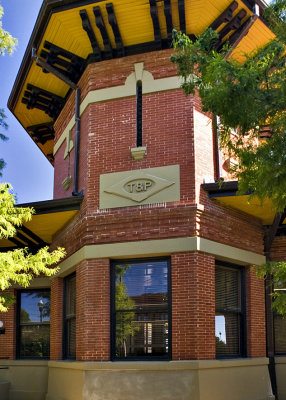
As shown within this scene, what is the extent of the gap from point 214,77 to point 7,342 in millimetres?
11384

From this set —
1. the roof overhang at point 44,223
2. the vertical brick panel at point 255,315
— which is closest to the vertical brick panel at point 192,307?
the vertical brick panel at point 255,315

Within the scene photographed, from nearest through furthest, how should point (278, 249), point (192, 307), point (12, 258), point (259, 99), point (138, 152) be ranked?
1. point (259, 99)
2. point (12, 258)
3. point (192, 307)
4. point (138, 152)
5. point (278, 249)

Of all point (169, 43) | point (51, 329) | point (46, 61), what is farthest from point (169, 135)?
point (51, 329)

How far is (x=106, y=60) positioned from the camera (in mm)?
13289

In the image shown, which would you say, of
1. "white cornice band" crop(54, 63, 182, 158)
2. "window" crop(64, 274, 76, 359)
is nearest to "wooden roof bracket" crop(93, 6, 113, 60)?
"white cornice band" crop(54, 63, 182, 158)

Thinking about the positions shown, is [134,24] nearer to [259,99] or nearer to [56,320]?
[259,99]

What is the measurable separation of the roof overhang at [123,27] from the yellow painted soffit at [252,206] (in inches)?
135

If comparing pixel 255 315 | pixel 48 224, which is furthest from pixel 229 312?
pixel 48 224

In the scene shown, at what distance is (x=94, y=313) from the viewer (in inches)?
467

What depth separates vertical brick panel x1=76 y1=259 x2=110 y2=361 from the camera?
1166 cm

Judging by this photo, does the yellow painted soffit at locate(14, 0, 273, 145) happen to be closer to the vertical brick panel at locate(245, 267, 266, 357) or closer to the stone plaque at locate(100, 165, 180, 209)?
the stone plaque at locate(100, 165, 180, 209)

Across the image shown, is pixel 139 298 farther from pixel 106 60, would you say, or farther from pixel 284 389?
pixel 106 60

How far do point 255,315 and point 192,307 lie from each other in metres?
2.41

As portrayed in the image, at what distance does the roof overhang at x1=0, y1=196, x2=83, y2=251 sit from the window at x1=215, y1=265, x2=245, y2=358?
3759mm
